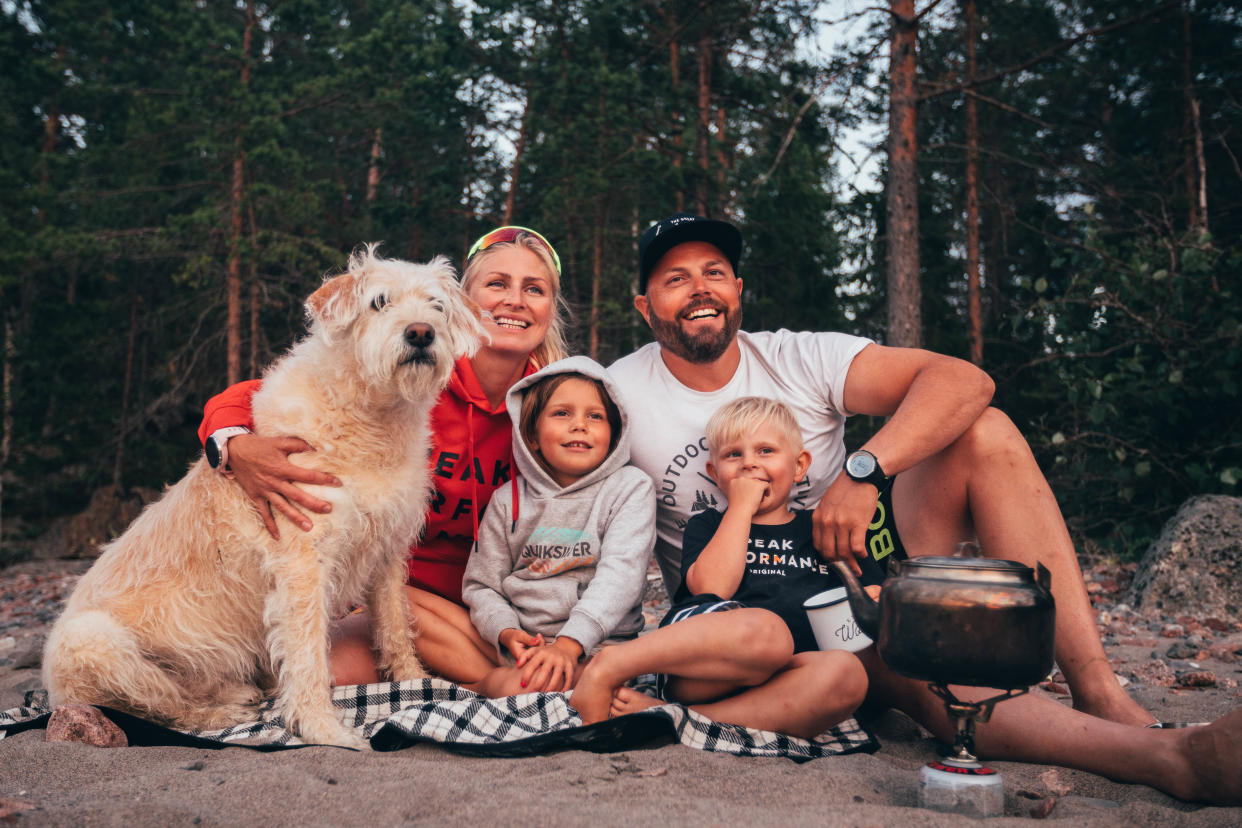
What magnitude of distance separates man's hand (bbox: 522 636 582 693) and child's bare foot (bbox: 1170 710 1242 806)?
2057 mm

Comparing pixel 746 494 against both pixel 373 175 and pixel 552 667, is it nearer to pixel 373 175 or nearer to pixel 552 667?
pixel 552 667

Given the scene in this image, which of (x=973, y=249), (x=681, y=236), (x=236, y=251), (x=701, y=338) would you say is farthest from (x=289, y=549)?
(x=973, y=249)

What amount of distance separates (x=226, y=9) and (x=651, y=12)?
11536mm

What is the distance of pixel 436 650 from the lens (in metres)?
3.98

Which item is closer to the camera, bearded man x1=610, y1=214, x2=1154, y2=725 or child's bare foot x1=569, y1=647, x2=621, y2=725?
child's bare foot x1=569, y1=647, x2=621, y2=725

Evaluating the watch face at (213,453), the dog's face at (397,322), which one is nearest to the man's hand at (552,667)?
the dog's face at (397,322)

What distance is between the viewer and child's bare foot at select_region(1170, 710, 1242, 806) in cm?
222

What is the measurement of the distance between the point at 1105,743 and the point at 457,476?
120 inches

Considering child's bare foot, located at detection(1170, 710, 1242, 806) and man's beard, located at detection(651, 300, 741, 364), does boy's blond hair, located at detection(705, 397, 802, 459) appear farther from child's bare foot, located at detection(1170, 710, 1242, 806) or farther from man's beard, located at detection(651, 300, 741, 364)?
child's bare foot, located at detection(1170, 710, 1242, 806)

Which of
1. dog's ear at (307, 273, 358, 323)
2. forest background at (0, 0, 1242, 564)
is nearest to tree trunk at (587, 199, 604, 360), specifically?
forest background at (0, 0, 1242, 564)

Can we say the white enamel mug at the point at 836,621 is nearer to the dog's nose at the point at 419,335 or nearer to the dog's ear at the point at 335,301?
the dog's nose at the point at 419,335

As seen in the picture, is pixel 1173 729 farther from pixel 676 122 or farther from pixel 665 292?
pixel 676 122

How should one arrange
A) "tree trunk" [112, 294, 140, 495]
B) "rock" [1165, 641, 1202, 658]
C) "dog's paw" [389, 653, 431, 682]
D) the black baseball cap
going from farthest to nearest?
"tree trunk" [112, 294, 140, 495] → "rock" [1165, 641, 1202, 658] → the black baseball cap → "dog's paw" [389, 653, 431, 682]

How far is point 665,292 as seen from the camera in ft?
14.0
